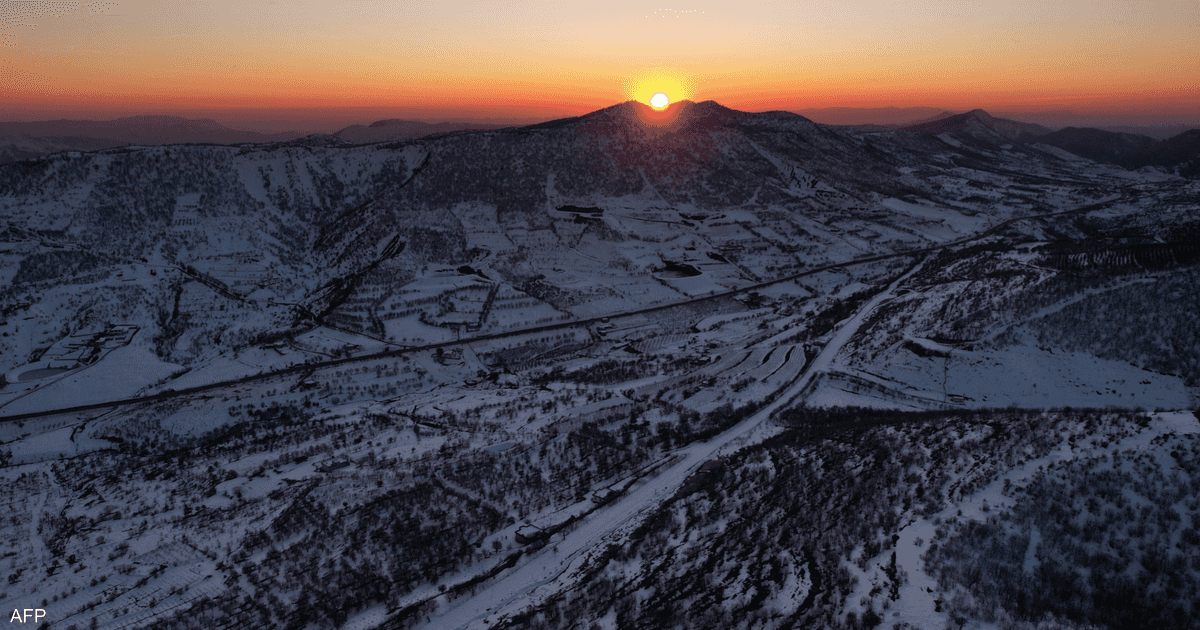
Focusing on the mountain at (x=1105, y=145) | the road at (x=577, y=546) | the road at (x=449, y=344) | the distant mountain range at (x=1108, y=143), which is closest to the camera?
the road at (x=577, y=546)

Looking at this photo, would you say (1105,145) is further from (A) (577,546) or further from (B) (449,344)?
(A) (577,546)

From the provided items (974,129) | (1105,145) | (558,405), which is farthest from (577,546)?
(1105,145)

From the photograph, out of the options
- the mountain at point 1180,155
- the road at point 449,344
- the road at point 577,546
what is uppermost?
the mountain at point 1180,155

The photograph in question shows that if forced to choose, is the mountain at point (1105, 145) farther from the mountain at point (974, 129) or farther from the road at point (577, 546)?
the road at point (577, 546)

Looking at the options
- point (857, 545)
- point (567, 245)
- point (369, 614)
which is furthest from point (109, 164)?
point (857, 545)

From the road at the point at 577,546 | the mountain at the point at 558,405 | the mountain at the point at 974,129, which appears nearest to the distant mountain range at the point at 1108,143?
the mountain at the point at 974,129

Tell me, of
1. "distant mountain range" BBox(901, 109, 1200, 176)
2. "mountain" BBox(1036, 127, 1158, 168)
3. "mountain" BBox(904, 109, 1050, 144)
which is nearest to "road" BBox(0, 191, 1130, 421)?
"distant mountain range" BBox(901, 109, 1200, 176)

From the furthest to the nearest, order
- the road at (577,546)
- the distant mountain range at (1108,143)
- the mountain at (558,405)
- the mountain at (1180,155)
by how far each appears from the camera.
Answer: the distant mountain range at (1108,143) → the mountain at (1180,155) → the road at (577,546) → the mountain at (558,405)

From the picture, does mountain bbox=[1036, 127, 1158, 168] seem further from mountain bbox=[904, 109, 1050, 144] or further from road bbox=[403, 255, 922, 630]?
road bbox=[403, 255, 922, 630]
